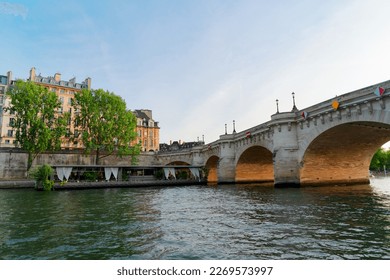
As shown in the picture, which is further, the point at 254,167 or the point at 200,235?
the point at 254,167

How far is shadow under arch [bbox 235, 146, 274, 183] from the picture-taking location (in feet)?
148

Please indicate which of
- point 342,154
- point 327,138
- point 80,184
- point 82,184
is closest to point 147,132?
point 82,184

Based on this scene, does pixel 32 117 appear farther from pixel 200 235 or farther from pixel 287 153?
pixel 200 235

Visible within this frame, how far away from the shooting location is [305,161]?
3083 centimetres

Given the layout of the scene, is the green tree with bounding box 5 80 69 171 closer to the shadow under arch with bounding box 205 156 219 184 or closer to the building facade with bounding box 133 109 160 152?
the shadow under arch with bounding box 205 156 219 184

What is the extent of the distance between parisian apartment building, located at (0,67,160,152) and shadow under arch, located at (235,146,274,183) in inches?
853

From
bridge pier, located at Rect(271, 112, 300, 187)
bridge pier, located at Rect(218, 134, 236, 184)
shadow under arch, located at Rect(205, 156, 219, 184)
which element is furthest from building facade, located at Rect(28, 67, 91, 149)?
bridge pier, located at Rect(271, 112, 300, 187)

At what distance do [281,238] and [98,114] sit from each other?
1917 inches

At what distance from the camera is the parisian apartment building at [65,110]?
6178 cm

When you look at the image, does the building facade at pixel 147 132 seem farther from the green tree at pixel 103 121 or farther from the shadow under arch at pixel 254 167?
the shadow under arch at pixel 254 167

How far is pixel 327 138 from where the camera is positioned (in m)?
28.2

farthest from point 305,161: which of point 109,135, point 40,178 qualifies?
point 109,135

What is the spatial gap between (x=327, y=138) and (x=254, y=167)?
71.2 ft
